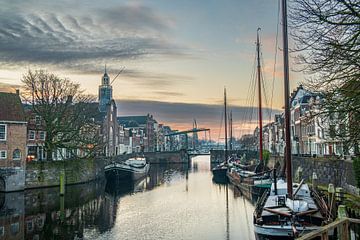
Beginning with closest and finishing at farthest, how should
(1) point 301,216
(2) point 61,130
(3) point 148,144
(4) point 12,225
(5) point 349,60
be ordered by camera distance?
(5) point 349,60, (1) point 301,216, (4) point 12,225, (2) point 61,130, (3) point 148,144

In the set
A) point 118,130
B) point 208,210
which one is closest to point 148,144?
point 118,130

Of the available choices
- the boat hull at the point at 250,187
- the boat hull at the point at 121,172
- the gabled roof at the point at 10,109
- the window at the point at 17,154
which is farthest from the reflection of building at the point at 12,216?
the boat hull at the point at 250,187

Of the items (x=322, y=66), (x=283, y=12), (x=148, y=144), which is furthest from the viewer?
(x=148, y=144)

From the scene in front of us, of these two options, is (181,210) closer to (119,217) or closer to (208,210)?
(208,210)

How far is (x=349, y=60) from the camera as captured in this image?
39.8ft

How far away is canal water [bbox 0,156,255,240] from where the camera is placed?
23.0 metres

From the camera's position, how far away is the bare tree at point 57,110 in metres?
47.3

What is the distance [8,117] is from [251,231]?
30147 mm

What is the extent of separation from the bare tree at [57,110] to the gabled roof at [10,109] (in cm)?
375

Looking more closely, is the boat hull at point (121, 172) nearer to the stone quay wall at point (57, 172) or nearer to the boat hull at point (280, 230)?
the stone quay wall at point (57, 172)

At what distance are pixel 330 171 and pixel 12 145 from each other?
107 feet

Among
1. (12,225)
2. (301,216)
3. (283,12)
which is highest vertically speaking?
(283,12)

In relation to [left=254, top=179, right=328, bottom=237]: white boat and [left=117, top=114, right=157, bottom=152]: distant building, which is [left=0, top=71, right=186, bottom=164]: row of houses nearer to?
[left=117, top=114, right=157, bottom=152]: distant building

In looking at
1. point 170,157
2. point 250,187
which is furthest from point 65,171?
point 170,157
